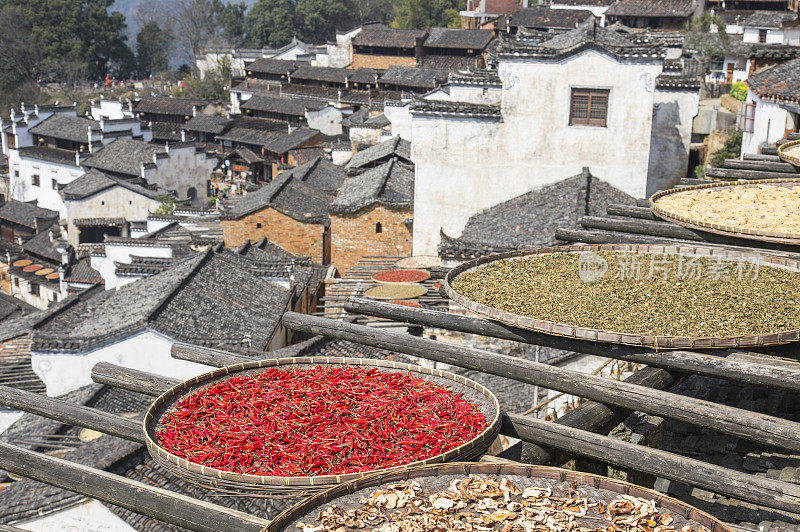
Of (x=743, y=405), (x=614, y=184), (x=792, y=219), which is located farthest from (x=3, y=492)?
(x=614, y=184)

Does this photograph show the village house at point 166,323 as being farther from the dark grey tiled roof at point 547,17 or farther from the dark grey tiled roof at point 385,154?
the dark grey tiled roof at point 547,17

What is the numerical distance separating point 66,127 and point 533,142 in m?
37.5

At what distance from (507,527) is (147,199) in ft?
120

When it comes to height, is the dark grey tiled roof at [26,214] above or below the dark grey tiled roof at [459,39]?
below

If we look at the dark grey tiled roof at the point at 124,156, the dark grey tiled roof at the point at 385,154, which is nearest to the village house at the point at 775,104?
the dark grey tiled roof at the point at 385,154

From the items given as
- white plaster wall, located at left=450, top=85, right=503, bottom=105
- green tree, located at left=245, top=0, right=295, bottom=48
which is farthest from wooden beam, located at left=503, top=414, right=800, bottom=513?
green tree, located at left=245, top=0, right=295, bottom=48

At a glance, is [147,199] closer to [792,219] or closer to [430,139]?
[430,139]

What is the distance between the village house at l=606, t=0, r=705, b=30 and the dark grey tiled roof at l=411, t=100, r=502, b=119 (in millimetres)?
38496

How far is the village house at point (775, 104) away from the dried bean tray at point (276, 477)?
14.8 m

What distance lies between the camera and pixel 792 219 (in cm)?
587

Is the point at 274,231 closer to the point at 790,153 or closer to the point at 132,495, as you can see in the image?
the point at 790,153

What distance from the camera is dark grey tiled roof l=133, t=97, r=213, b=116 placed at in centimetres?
5788

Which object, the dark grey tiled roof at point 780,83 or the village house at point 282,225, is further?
the village house at point 282,225

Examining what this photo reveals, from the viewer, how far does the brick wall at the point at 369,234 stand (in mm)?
24391
